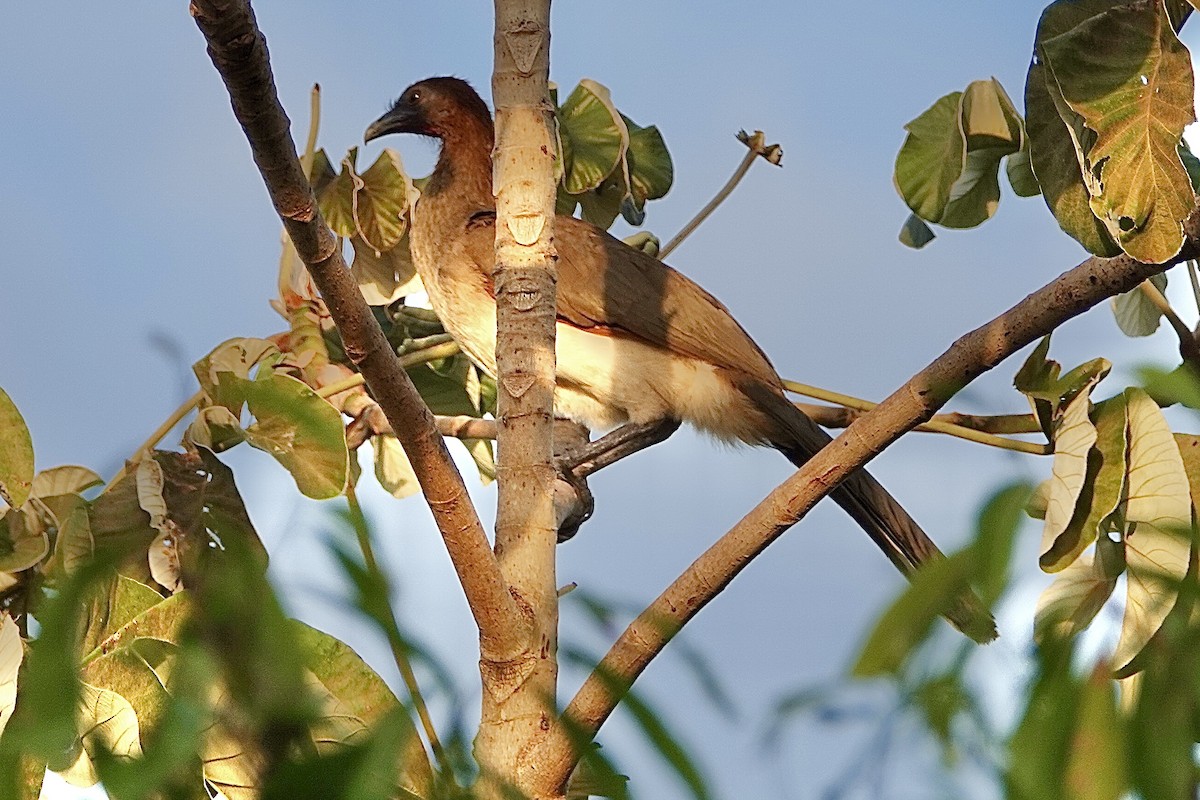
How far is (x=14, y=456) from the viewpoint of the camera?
240cm

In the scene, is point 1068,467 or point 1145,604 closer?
point 1145,604

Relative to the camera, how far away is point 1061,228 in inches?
84.7

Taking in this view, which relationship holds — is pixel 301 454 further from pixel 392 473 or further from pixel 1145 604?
pixel 1145 604

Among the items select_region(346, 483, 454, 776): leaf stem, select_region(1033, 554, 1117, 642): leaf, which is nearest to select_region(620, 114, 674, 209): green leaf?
select_region(1033, 554, 1117, 642): leaf

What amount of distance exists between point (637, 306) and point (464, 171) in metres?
1.10

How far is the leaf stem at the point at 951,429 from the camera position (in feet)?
8.08

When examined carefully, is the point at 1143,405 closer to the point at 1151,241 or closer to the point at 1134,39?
the point at 1151,241

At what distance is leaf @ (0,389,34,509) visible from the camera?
236 cm

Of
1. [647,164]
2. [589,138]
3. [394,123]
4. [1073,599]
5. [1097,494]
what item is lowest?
[1073,599]

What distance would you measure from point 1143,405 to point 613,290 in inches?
89.1

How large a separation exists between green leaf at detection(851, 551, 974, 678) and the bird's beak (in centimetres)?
481

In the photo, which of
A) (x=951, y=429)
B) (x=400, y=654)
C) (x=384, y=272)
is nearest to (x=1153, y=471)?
(x=951, y=429)

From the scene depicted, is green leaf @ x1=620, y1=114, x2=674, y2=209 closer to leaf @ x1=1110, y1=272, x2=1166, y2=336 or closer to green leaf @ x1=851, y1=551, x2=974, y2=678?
leaf @ x1=1110, y1=272, x2=1166, y2=336

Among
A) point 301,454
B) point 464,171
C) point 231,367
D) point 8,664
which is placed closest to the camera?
point 8,664
